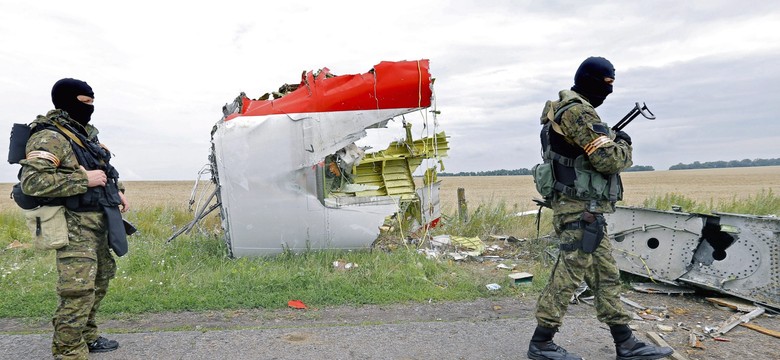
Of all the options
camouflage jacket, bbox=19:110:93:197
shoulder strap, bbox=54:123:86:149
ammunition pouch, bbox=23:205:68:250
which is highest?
shoulder strap, bbox=54:123:86:149

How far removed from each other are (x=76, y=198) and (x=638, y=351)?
3.93 m

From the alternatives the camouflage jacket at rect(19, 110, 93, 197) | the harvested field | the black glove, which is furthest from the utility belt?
the harvested field

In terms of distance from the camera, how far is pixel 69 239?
11.0ft

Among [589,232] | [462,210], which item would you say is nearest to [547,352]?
[589,232]

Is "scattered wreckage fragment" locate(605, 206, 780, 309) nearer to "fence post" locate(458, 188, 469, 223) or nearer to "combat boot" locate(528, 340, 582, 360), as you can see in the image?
"combat boot" locate(528, 340, 582, 360)

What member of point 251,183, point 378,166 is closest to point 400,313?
point 251,183

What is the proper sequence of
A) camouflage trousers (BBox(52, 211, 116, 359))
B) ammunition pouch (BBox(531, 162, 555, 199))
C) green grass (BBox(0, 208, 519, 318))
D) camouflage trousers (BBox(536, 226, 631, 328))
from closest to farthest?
camouflage trousers (BBox(52, 211, 116, 359)) < camouflage trousers (BBox(536, 226, 631, 328)) < ammunition pouch (BBox(531, 162, 555, 199)) < green grass (BBox(0, 208, 519, 318))

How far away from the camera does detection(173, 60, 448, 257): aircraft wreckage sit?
240 inches

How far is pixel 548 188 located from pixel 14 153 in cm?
364

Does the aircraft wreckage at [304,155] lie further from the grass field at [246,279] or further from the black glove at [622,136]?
the black glove at [622,136]

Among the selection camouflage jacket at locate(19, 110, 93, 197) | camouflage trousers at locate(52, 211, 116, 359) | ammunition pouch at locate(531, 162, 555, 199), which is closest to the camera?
camouflage jacket at locate(19, 110, 93, 197)

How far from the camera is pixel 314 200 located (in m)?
6.18

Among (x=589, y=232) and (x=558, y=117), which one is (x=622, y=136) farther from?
(x=589, y=232)

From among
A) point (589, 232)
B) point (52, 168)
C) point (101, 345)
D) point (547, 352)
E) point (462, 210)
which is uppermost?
point (52, 168)
